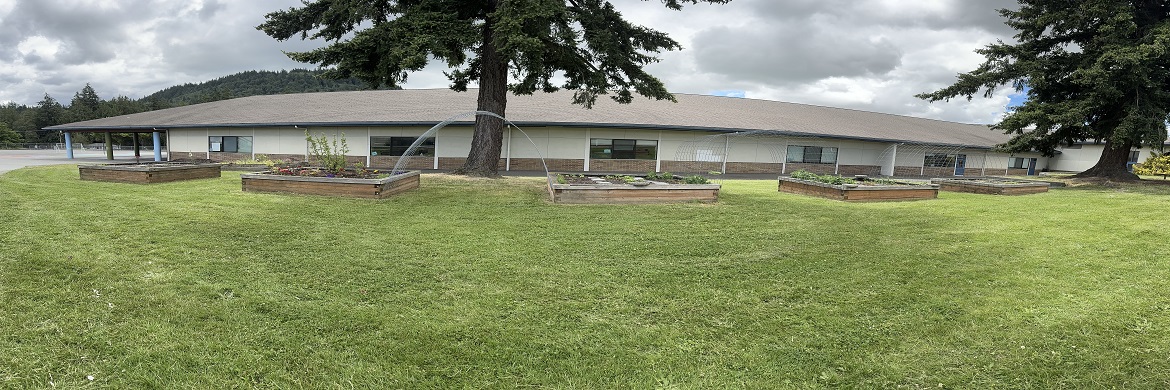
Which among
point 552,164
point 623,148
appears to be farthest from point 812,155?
point 552,164

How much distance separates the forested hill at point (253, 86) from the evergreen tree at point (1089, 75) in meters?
64.6

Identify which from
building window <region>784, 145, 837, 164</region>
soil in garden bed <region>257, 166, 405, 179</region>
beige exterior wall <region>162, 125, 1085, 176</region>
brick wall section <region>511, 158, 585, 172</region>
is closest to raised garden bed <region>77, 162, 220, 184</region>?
soil in garden bed <region>257, 166, 405, 179</region>

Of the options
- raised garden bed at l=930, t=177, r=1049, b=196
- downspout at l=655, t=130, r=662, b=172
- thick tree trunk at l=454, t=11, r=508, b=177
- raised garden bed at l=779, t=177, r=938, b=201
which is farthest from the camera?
downspout at l=655, t=130, r=662, b=172

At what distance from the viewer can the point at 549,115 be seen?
78.6 ft

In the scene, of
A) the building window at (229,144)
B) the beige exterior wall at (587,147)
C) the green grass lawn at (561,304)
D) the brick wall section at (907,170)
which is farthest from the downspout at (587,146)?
the brick wall section at (907,170)

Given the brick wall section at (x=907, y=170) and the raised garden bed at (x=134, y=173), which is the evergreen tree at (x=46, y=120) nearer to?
the raised garden bed at (x=134, y=173)

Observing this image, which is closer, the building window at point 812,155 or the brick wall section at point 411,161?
the brick wall section at point 411,161

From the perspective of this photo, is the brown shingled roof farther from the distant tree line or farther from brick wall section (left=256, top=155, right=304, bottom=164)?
the distant tree line

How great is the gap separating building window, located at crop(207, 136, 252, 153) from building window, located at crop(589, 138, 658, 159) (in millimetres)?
17679

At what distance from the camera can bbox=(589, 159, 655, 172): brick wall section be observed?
24.2 m

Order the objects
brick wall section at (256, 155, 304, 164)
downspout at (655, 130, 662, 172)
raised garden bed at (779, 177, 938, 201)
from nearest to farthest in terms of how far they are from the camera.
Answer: raised garden bed at (779, 177, 938, 201), brick wall section at (256, 155, 304, 164), downspout at (655, 130, 662, 172)

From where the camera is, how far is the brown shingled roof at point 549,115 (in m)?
23.8

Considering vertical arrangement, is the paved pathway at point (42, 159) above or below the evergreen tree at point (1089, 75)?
below

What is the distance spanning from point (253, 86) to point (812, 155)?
9920 cm
